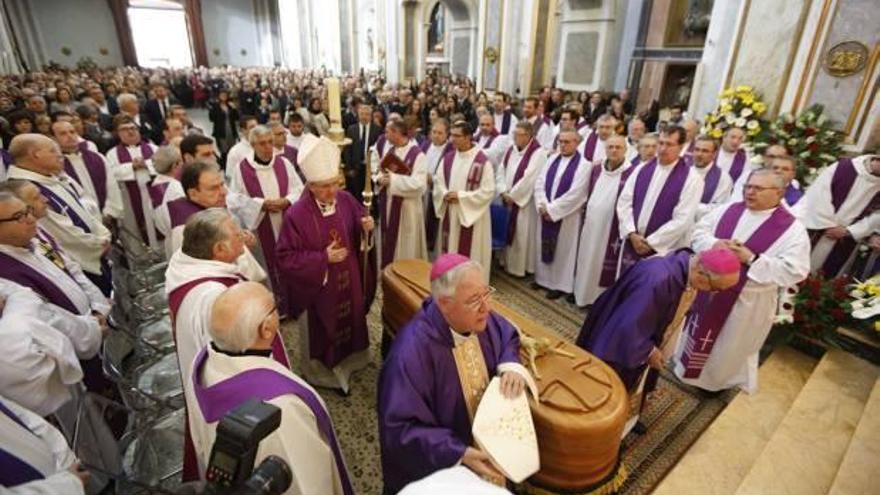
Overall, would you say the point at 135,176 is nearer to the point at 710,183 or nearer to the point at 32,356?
the point at 32,356

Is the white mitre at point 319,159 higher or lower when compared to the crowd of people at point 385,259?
higher

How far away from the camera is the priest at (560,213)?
18.0 ft

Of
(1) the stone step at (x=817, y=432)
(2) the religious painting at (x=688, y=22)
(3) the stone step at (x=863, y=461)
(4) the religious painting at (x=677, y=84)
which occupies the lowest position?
(1) the stone step at (x=817, y=432)

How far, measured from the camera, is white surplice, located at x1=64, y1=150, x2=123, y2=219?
4.96 meters

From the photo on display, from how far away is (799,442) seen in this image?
3238 millimetres

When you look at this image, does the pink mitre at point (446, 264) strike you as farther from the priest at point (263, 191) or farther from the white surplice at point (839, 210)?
the white surplice at point (839, 210)

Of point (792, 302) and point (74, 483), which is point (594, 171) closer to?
point (792, 302)

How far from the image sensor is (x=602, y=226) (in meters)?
5.30

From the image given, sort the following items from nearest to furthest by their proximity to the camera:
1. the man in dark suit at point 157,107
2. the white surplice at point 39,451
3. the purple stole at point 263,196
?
the white surplice at point 39,451 → the purple stole at point 263,196 → the man in dark suit at point 157,107

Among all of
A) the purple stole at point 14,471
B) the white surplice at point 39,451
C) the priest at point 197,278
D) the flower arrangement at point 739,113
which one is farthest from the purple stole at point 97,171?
the flower arrangement at point 739,113

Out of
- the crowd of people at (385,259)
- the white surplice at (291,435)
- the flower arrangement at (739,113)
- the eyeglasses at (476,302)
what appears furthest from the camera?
the flower arrangement at (739,113)

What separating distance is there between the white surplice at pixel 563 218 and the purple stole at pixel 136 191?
5294 mm

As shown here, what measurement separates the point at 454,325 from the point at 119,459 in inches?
92.1

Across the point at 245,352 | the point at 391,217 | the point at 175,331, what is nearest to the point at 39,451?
the point at 175,331
